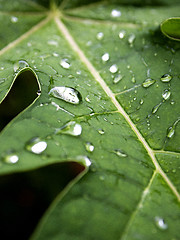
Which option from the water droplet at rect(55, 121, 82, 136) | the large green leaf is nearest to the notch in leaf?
the large green leaf

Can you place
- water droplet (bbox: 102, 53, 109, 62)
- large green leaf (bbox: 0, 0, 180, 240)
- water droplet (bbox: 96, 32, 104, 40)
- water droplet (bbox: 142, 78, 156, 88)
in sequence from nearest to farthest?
large green leaf (bbox: 0, 0, 180, 240)
water droplet (bbox: 142, 78, 156, 88)
water droplet (bbox: 102, 53, 109, 62)
water droplet (bbox: 96, 32, 104, 40)

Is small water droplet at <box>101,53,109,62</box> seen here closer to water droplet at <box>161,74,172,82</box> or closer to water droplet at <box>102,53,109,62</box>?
water droplet at <box>102,53,109,62</box>

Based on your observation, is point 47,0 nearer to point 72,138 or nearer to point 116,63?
point 116,63

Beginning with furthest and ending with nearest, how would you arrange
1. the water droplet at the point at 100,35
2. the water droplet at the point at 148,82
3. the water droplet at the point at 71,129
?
the water droplet at the point at 100,35, the water droplet at the point at 148,82, the water droplet at the point at 71,129

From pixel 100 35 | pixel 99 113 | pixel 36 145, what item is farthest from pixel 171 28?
pixel 36 145

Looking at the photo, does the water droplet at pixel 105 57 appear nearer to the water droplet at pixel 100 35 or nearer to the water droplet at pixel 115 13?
the water droplet at pixel 100 35

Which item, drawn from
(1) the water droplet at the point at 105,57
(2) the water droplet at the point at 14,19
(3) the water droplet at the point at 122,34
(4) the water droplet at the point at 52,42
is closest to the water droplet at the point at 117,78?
(1) the water droplet at the point at 105,57
